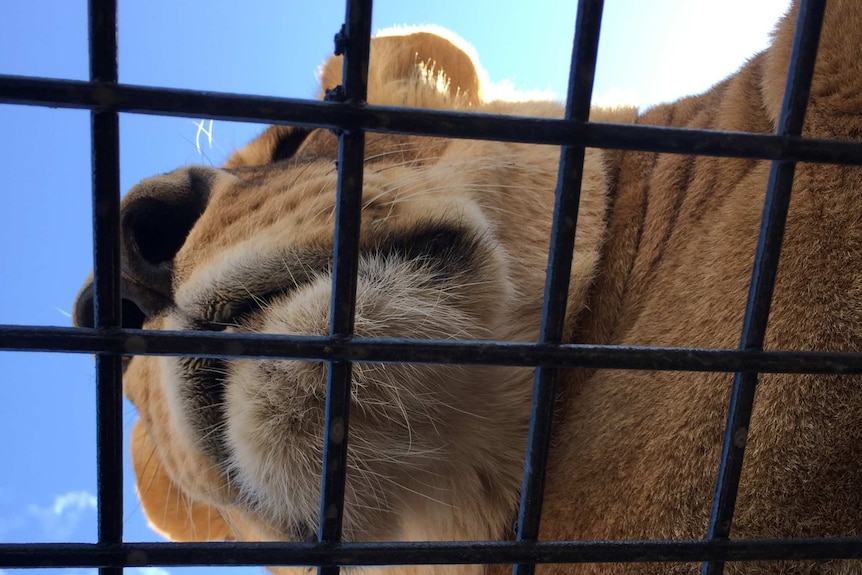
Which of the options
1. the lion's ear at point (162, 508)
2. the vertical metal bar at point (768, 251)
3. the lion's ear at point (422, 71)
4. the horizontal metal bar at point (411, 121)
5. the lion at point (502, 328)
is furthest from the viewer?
the lion's ear at point (422, 71)

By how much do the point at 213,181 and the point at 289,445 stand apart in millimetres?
495

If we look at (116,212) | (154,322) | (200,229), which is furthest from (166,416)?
(116,212)

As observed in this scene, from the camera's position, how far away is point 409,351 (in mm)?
718

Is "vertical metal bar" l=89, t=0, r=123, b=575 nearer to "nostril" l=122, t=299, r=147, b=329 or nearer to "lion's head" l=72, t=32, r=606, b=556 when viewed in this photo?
"lion's head" l=72, t=32, r=606, b=556

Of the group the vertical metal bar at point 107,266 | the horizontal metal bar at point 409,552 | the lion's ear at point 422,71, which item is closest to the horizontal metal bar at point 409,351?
the vertical metal bar at point 107,266

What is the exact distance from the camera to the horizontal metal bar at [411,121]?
64 centimetres

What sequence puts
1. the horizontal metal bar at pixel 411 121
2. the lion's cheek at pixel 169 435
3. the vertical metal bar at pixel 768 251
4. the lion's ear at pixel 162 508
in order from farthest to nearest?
the lion's ear at pixel 162 508 < the lion's cheek at pixel 169 435 < the vertical metal bar at pixel 768 251 < the horizontal metal bar at pixel 411 121

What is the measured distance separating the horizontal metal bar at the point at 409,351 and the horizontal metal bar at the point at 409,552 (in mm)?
187

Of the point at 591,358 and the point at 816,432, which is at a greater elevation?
the point at 591,358

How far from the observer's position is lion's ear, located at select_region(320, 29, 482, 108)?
75.3 inches

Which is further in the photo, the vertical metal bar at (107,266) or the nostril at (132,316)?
the nostril at (132,316)

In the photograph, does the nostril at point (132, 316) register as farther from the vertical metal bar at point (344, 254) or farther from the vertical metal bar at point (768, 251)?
the vertical metal bar at point (768, 251)

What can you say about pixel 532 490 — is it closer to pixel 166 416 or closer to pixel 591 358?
pixel 591 358

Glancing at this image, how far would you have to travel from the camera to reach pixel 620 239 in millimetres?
1349
